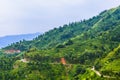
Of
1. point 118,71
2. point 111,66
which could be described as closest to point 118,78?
point 118,71

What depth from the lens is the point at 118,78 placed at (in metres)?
178

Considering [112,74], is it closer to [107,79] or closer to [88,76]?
[107,79]

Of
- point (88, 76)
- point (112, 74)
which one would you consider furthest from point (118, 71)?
point (88, 76)

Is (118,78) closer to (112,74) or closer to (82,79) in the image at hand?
(112,74)

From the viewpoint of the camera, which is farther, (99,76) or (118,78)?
(99,76)

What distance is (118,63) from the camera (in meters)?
198

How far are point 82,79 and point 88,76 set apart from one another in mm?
3568

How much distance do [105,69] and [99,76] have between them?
522 cm

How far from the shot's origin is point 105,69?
192750mm

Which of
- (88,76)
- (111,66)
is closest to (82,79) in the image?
(88,76)

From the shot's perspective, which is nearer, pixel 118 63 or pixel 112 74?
pixel 112 74

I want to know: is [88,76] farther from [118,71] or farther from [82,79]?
[118,71]

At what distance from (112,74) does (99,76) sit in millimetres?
8117

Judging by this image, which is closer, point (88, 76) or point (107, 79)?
point (107, 79)
